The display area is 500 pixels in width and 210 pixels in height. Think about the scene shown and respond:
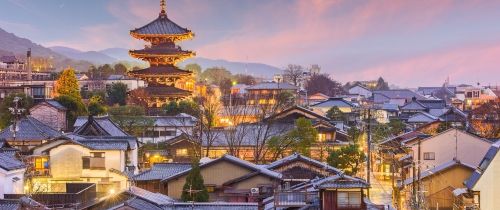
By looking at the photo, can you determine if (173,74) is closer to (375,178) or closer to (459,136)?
(375,178)

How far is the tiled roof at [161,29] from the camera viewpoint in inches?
2498

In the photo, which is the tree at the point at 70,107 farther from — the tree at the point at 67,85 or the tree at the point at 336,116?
the tree at the point at 336,116

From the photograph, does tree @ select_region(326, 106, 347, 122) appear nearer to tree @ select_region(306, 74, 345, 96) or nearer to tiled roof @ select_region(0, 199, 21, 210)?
tiled roof @ select_region(0, 199, 21, 210)

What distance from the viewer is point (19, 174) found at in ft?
79.6

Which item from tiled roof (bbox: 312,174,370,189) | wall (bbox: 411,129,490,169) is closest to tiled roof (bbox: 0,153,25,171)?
tiled roof (bbox: 312,174,370,189)

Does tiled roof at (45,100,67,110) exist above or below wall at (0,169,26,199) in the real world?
above

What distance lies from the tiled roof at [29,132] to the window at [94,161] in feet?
21.0

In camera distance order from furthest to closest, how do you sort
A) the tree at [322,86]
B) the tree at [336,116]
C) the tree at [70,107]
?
1. the tree at [322,86]
2. the tree at [336,116]
3. the tree at [70,107]

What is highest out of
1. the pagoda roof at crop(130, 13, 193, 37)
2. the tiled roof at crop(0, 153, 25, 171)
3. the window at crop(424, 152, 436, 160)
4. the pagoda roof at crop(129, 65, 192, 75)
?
the pagoda roof at crop(130, 13, 193, 37)

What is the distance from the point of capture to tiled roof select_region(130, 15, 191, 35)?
6344cm

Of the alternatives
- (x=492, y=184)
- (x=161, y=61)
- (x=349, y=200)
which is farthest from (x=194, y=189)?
(x=161, y=61)

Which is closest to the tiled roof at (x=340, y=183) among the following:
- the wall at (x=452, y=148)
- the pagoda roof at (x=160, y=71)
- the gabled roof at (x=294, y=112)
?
the wall at (x=452, y=148)

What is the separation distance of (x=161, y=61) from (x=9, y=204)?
44.9m

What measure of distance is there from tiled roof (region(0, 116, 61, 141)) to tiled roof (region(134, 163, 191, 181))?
970cm
